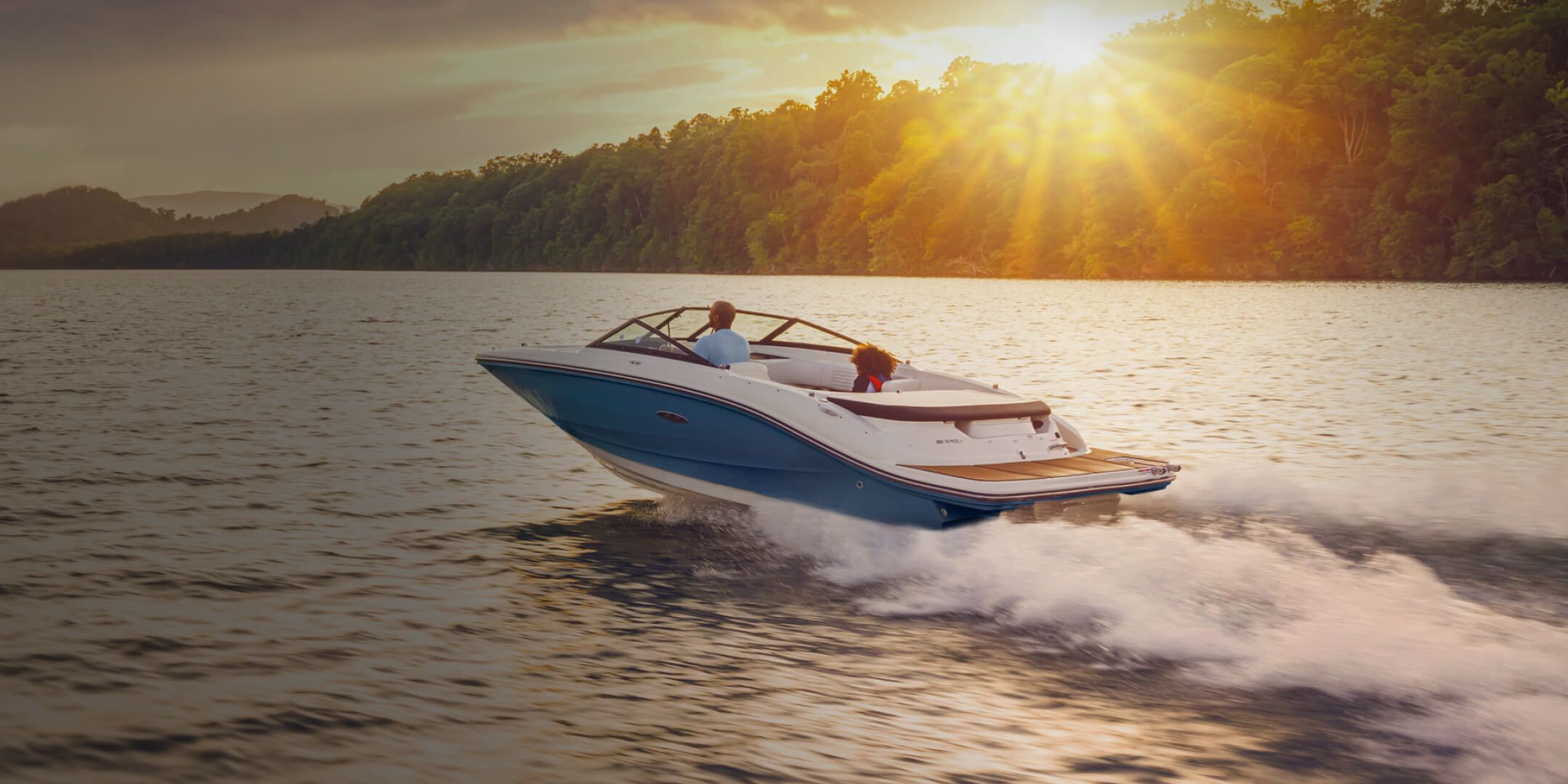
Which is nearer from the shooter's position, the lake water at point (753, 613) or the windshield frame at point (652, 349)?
the lake water at point (753, 613)

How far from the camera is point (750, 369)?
9.32m

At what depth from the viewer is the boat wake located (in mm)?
5441

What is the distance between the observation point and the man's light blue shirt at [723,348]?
30.5 ft

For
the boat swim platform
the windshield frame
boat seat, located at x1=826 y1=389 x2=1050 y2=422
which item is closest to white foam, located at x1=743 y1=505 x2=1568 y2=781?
the boat swim platform

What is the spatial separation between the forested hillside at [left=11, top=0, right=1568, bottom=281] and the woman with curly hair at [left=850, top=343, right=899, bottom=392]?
2529 inches

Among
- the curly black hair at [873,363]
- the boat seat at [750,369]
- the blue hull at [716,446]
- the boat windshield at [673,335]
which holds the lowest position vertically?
the blue hull at [716,446]

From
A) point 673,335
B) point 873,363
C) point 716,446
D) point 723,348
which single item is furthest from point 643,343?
point 873,363

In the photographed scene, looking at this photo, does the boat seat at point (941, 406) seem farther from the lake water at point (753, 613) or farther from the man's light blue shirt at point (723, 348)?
the man's light blue shirt at point (723, 348)

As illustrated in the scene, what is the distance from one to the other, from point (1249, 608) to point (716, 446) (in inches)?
150

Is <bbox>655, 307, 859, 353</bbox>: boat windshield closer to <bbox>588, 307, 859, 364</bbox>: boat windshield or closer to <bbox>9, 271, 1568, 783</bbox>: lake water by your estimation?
<bbox>588, 307, 859, 364</bbox>: boat windshield

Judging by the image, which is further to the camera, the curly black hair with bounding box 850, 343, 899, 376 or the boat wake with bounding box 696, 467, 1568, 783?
the curly black hair with bounding box 850, 343, 899, 376

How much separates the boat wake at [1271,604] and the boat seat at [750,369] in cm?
107

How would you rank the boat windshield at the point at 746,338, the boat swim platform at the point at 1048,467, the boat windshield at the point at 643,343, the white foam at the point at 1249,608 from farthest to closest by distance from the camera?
the boat windshield at the point at 746,338
the boat windshield at the point at 643,343
the boat swim platform at the point at 1048,467
the white foam at the point at 1249,608

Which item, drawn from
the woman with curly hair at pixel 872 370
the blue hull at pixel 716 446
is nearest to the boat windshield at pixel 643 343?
the blue hull at pixel 716 446
